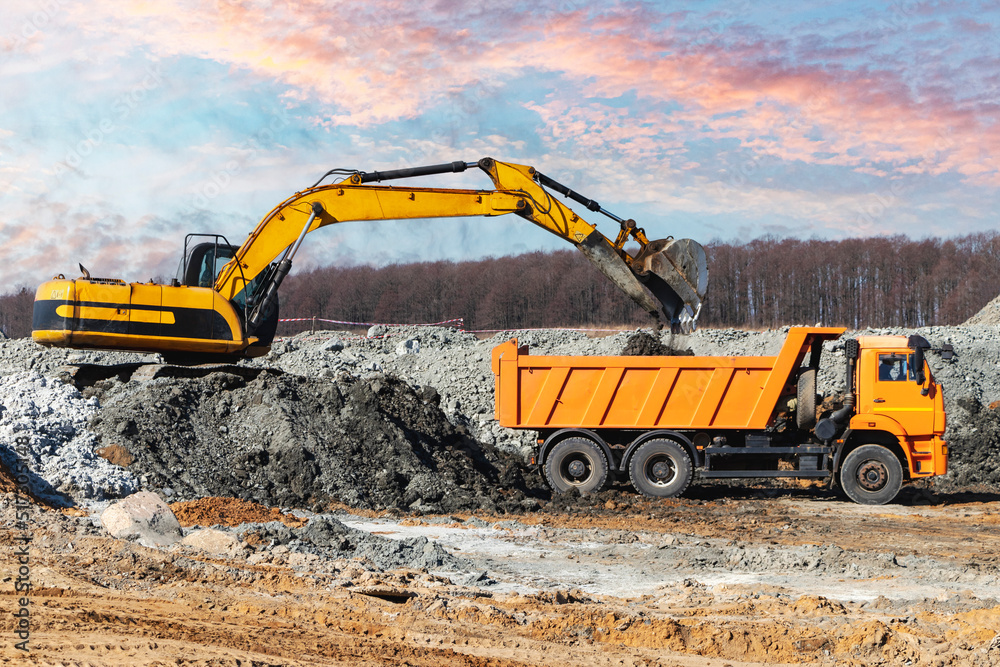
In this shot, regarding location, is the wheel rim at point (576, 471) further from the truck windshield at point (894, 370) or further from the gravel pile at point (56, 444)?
the gravel pile at point (56, 444)

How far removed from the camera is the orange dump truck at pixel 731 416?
12367mm

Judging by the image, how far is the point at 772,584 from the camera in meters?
7.74

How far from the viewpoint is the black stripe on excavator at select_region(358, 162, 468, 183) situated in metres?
12.7

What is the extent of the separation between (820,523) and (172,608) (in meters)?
8.00

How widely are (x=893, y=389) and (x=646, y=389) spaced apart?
136 inches

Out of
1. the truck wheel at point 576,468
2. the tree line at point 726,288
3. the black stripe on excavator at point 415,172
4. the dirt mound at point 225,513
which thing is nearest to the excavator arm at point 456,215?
the black stripe on excavator at point 415,172

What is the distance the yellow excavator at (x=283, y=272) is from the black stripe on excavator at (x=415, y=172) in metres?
0.01

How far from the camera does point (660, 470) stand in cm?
1276

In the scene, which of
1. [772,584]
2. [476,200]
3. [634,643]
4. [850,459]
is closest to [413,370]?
[476,200]

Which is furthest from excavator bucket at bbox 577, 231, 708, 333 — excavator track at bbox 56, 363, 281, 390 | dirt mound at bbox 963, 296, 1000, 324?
dirt mound at bbox 963, 296, 1000, 324

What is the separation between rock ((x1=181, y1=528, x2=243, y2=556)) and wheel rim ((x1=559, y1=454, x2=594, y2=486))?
18.6 ft

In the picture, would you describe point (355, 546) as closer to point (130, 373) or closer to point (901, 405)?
point (901, 405)

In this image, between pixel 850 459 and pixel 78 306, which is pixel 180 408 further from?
pixel 850 459

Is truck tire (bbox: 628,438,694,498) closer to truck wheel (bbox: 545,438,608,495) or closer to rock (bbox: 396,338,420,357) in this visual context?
truck wheel (bbox: 545,438,608,495)
